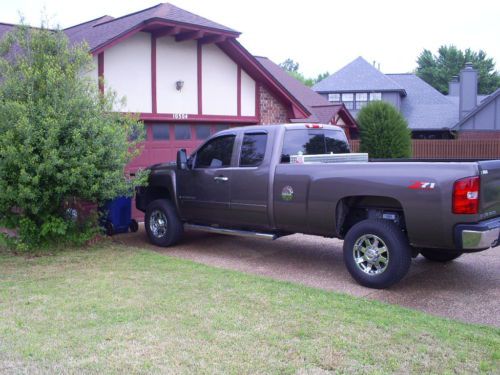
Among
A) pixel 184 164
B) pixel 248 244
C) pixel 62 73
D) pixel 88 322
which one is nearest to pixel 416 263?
pixel 248 244

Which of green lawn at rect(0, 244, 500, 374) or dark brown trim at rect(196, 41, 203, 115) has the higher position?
dark brown trim at rect(196, 41, 203, 115)

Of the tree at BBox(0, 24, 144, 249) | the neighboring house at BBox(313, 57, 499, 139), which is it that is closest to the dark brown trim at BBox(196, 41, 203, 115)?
the tree at BBox(0, 24, 144, 249)

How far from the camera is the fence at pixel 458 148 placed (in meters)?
25.0

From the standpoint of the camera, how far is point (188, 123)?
13.7 meters

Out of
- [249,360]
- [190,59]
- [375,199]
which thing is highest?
[190,59]

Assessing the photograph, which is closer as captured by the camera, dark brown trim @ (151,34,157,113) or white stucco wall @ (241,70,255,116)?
dark brown trim @ (151,34,157,113)

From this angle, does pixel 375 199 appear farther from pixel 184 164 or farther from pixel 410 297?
pixel 184 164

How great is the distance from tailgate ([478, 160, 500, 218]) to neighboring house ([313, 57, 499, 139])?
1095 inches

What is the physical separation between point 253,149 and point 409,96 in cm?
3206

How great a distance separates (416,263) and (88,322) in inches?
194

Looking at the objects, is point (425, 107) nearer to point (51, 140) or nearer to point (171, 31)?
point (171, 31)

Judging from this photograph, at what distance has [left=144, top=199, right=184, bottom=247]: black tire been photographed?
31.7 ft

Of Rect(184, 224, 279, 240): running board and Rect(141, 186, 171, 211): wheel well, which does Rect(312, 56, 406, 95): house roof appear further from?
Rect(184, 224, 279, 240): running board

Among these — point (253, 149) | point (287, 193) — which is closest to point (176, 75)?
point (253, 149)
